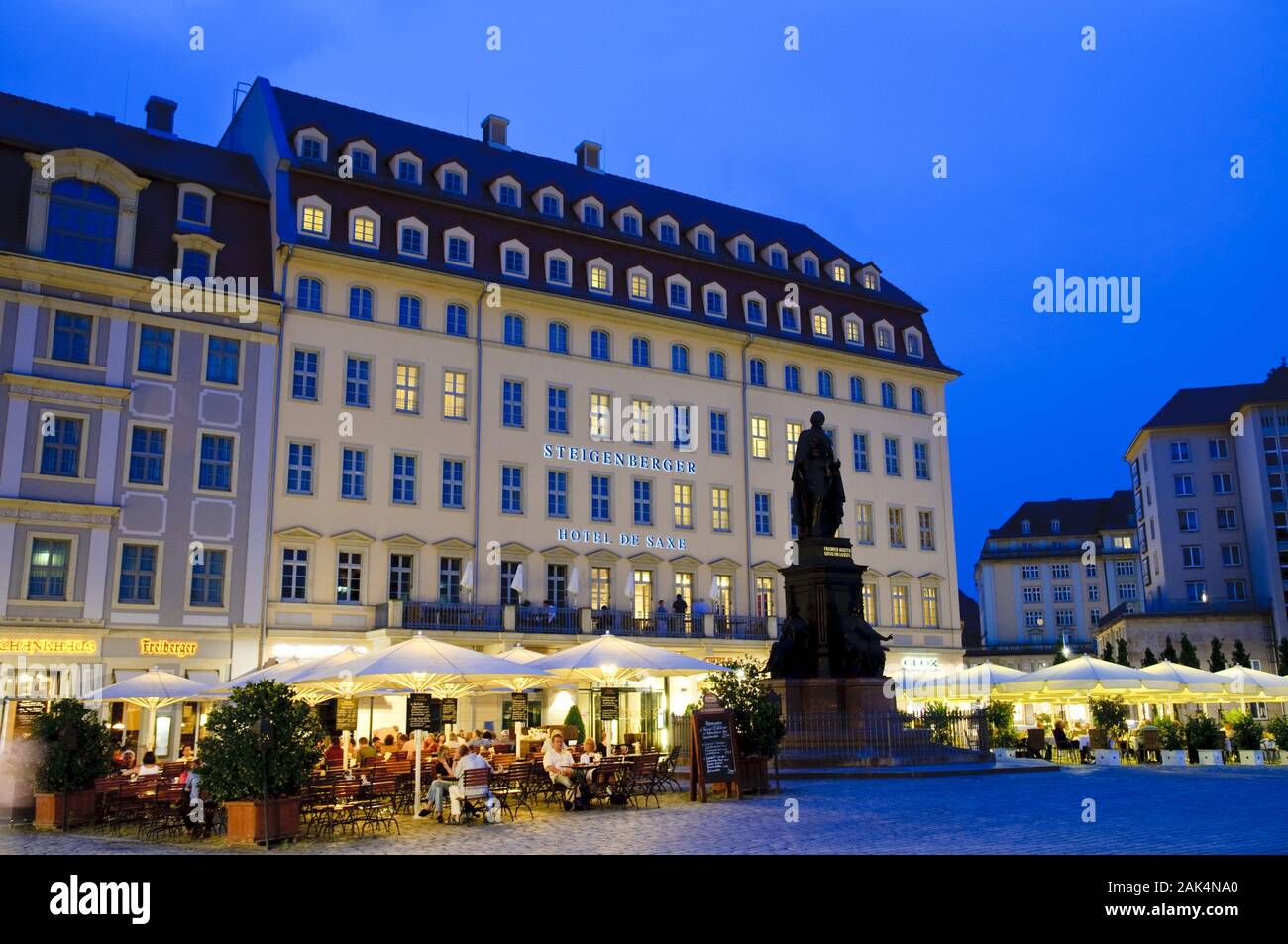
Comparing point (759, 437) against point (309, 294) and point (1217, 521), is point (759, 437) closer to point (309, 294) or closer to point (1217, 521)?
point (309, 294)

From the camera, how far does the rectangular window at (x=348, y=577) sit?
3556cm


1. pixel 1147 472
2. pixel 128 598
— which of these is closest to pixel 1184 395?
pixel 1147 472

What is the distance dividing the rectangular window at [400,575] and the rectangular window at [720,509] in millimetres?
12230

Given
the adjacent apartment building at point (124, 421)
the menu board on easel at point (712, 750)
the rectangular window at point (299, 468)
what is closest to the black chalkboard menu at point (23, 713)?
the adjacent apartment building at point (124, 421)

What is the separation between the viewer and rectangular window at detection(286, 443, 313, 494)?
35531mm

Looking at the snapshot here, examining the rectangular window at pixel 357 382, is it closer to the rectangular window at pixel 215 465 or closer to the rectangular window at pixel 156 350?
the rectangular window at pixel 215 465

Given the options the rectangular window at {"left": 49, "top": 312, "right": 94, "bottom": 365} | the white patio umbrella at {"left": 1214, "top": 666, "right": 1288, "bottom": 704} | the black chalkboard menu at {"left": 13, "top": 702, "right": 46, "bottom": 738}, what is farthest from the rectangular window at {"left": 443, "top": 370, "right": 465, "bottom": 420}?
the white patio umbrella at {"left": 1214, "top": 666, "right": 1288, "bottom": 704}

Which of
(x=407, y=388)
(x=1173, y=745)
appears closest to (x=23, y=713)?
(x=407, y=388)

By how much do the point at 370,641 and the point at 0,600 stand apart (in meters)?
9.99

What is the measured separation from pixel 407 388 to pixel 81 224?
10621 mm

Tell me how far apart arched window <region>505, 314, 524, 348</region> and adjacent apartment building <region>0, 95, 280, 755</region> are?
8082mm
